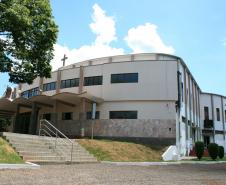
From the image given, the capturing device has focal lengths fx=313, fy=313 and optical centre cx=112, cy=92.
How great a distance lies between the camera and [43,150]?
57.4ft

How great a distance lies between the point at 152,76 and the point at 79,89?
8.08m

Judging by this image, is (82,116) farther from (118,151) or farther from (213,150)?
(213,150)

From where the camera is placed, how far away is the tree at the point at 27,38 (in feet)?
57.0

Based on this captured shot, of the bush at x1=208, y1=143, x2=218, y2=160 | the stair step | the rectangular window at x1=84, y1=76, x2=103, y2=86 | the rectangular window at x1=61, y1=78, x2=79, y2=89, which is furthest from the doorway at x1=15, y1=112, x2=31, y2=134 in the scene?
the stair step

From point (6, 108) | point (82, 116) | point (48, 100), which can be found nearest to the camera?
point (82, 116)

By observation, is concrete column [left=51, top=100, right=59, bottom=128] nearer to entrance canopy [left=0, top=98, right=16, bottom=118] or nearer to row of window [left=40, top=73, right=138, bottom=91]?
row of window [left=40, top=73, right=138, bottom=91]

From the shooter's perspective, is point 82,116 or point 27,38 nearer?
point 27,38

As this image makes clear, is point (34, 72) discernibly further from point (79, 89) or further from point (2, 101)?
point (2, 101)

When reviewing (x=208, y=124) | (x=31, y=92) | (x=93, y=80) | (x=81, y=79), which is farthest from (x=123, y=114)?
(x=208, y=124)

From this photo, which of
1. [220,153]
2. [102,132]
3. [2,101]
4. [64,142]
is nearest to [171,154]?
[220,153]

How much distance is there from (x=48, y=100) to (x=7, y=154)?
19.3m

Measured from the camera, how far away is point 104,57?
130ft

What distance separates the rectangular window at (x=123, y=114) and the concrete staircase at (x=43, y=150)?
1097 centimetres

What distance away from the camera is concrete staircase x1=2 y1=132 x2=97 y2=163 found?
51.7 feet
